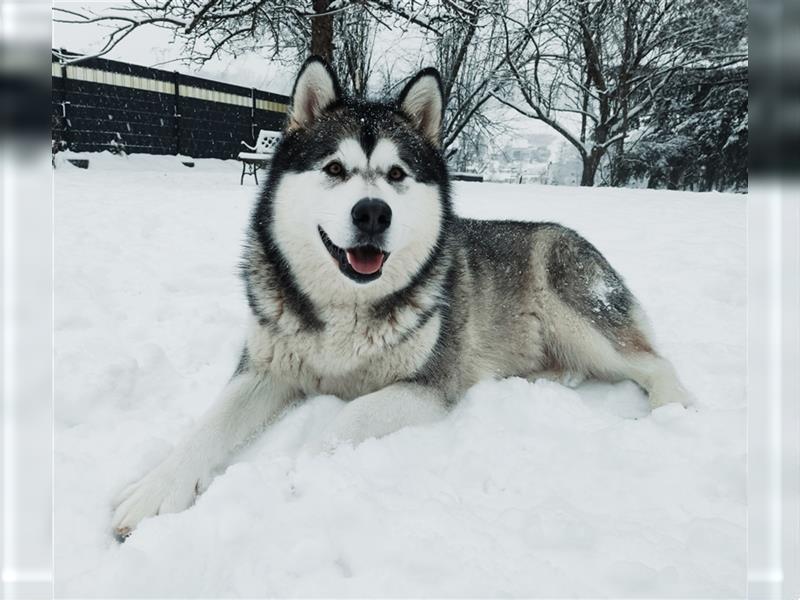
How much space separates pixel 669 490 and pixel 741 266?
3.26m

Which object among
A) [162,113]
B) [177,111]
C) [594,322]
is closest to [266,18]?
→ [594,322]

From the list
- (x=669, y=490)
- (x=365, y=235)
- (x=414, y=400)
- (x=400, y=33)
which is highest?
(x=400, y=33)

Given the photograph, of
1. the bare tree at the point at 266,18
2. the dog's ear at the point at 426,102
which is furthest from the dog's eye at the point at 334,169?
the bare tree at the point at 266,18

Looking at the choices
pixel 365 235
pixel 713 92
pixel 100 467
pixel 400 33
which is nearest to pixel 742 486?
pixel 365 235

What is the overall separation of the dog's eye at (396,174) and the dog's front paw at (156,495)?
4.27ft

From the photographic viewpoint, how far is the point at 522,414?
6.89 ft

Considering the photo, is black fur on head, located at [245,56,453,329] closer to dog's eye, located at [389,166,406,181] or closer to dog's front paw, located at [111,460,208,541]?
dog's eye, located at [389,166,406,181]

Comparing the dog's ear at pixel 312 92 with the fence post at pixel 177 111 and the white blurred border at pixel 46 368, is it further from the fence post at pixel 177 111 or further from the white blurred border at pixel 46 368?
the fence post at pixel 177 111

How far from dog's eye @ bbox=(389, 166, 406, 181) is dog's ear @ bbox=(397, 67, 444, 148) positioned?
0.37 metres

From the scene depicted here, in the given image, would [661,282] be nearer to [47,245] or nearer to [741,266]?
[741,266]

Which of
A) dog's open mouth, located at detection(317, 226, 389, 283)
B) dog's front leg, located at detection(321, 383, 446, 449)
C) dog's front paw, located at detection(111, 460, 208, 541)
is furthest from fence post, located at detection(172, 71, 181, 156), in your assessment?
dog's front paw, located at detection(111, 460, 208, 541)

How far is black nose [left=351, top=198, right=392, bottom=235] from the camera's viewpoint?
1856 millimetres

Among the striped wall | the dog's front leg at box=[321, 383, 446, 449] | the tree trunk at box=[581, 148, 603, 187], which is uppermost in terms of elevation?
the striped wall

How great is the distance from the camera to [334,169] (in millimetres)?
2137
